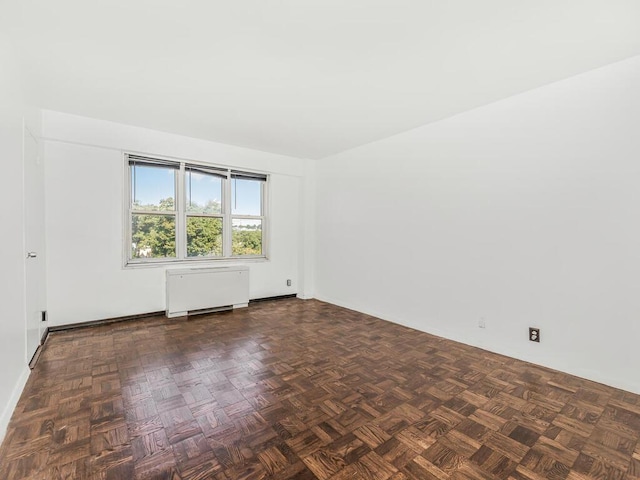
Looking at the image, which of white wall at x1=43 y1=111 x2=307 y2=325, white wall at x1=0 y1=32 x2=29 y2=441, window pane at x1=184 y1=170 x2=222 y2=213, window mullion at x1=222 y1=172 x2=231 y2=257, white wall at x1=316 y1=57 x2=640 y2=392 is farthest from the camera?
window mullion at x1=222 y1=172 x2=231 y2=257

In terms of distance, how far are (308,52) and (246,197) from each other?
3370 mm

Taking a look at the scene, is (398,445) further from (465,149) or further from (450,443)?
(465,149)

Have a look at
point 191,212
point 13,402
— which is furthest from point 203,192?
point 13,402

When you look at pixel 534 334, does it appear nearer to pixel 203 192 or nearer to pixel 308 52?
pixel 308 52

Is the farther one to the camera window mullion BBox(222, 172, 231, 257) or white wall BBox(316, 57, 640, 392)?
window mullion BBox(222, 172, 231, 257)

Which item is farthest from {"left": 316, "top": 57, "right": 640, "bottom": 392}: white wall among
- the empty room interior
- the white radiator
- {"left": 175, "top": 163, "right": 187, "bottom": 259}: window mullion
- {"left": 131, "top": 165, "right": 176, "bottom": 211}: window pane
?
{"left": 131, "top": 165, "right": 176, "bottom": 211}: window pane

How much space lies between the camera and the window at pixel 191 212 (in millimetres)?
4355

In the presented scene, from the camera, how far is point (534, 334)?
114 inches

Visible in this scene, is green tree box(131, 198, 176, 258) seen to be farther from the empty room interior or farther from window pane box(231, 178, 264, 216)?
window pane box(231, 178, 264, 216)

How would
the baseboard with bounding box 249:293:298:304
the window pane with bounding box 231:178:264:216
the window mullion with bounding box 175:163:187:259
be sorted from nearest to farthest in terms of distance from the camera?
the window mullion with bounding box 175:163:187:259
the window pane with bounding box 231:178:264:216
the baseboard with bounding box 249:293:298:304

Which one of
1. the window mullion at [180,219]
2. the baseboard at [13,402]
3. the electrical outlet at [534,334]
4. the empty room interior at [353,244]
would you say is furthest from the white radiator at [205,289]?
the electrical outlet at [534,334]

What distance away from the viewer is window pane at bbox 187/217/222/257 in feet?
15.7

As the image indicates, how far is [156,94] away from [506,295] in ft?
13.3

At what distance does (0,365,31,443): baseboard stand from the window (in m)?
1.99
